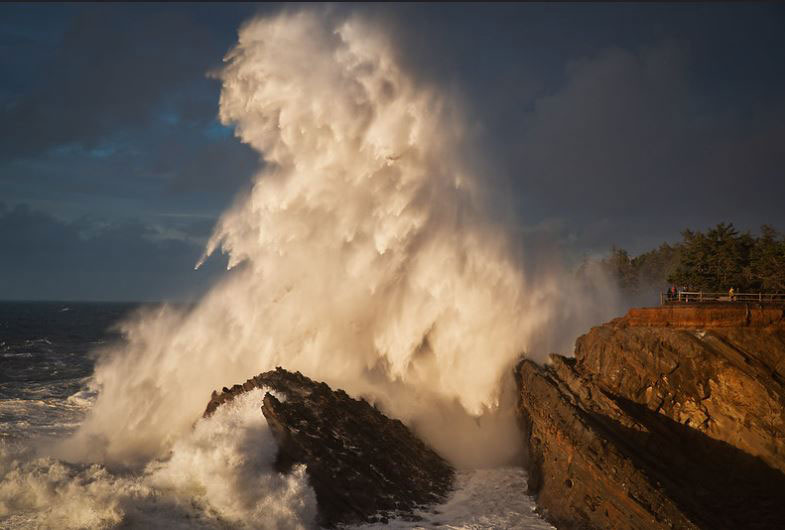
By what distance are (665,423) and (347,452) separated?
9.57m

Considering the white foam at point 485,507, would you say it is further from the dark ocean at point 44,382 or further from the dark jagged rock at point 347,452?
the dark ocean at point 44,382

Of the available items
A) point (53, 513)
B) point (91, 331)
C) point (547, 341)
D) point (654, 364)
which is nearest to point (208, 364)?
point (53, 513)

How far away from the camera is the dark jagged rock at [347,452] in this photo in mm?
16062

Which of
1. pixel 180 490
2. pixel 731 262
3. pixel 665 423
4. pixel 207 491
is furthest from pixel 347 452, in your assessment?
pixel 731 262

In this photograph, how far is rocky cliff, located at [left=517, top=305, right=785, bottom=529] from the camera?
14875 millimetres

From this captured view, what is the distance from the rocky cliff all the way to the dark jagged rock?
363cm

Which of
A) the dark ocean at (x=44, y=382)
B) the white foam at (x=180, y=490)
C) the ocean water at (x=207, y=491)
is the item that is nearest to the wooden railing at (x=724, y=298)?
the ocean water at (x=207, y=491)

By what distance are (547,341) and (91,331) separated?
3006 inches

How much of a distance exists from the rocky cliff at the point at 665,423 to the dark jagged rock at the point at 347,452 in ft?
11.9

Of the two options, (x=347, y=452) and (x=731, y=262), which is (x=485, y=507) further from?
(x=731, y=262)

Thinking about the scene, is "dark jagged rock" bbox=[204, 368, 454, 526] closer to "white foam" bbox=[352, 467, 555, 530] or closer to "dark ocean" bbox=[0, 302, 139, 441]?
"white foam" bbox=[352, 467, 555, 530]

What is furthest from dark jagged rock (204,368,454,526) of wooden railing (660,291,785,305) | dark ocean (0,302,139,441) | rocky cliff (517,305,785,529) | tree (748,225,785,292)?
tree (748,225,785,292)

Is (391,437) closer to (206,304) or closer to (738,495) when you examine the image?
(738,495)

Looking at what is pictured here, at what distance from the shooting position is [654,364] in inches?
728
